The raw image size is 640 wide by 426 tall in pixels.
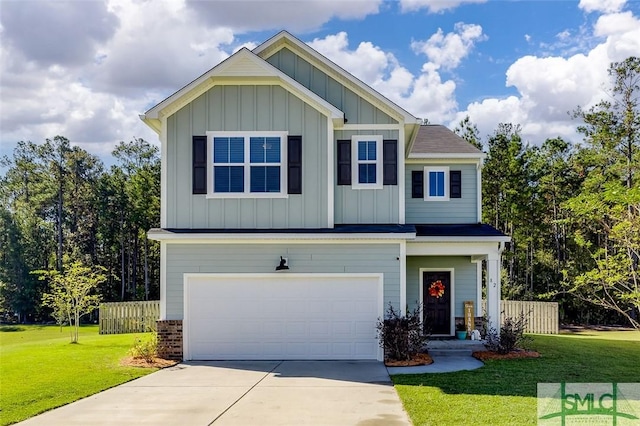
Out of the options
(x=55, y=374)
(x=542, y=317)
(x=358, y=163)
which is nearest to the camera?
(x=55, y=374)

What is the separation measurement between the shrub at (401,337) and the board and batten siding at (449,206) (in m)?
4.59

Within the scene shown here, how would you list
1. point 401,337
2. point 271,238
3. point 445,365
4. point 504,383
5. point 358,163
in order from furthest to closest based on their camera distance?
point 358,163
point 271,238
point 401,337
point 445,365
point 504,383

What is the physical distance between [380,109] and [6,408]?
399 inches

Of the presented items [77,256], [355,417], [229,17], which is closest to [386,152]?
[229,17]

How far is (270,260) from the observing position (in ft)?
46.0

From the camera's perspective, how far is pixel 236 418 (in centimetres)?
836

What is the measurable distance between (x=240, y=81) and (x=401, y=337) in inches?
281

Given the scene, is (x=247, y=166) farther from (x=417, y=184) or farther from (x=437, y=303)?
(x=437, y=303)

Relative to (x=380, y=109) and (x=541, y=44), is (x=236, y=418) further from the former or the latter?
(x=541, y=44)

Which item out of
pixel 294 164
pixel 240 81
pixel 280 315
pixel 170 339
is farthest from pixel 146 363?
pixel 240 81

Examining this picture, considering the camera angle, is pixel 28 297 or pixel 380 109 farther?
pixel 28 297

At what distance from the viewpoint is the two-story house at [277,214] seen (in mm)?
13977

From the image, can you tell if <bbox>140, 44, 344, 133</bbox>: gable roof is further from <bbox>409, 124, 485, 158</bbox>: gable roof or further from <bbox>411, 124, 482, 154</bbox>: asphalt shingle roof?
<bbox>411, 124, 482, 154</bbox>: asphalt shingle roof

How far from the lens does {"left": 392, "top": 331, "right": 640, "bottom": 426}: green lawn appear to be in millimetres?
8242
